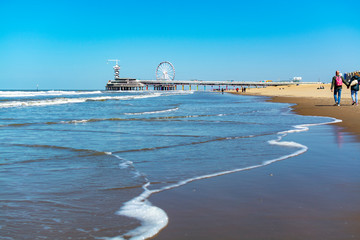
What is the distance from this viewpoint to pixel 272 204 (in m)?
3.44

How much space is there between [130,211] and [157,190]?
2.36 ft

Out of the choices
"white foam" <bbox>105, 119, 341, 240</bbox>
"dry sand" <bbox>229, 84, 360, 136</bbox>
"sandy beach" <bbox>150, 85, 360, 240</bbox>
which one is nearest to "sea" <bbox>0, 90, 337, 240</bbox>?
"white foam" <bbox>105, 119, 341, 240</bbox>

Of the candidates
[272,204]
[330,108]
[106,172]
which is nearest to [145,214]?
[272,204]

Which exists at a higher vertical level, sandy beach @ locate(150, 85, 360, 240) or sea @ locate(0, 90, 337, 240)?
sea @ locate(0, 90, 337, 240)

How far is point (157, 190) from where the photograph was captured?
13.3ft

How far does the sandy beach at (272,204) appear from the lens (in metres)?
2.80

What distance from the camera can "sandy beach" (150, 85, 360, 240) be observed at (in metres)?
2.80

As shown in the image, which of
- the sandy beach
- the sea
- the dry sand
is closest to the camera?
the sandy beach

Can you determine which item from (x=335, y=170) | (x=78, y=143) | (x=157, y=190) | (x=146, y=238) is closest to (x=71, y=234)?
(x=146, y=238)

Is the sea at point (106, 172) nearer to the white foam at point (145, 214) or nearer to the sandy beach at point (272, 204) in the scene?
the white foam at point (145, 214)

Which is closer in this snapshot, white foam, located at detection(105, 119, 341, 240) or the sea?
white foam, located at detection(105, 119, 341, 240)

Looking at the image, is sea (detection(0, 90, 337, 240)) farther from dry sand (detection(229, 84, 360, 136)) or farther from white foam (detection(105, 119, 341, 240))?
dry sand (detection(229, 84, 360, 136))

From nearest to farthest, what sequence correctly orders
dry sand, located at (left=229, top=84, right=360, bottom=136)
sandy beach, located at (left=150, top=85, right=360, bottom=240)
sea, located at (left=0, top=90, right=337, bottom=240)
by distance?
sandy beach, located at (left=150, top=85, right=360, bottom=240) < sea, located at (left=0, top=90, right=337, bottom=240) < dry sand, located at (left=229, top=84, right=360, bottom=136)

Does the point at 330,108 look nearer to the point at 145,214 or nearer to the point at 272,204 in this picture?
the point at 272,204
